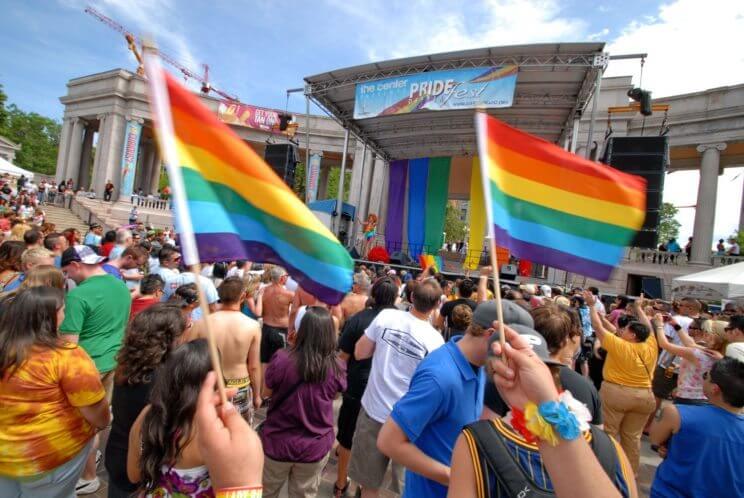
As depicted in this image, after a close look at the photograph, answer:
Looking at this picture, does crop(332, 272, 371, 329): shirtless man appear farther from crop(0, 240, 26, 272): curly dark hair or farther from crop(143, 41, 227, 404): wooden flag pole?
crop(0, 240, 26, 272): curly dark hair

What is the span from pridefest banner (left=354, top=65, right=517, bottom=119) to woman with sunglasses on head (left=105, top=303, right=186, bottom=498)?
11003mm

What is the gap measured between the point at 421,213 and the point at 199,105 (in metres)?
19.6

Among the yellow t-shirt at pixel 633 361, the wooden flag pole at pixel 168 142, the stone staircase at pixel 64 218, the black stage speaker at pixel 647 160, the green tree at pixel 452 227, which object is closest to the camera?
the wooden flag pole at pixel 168 142

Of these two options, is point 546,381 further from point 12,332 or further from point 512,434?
point 12,332

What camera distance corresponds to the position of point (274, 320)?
4.13 metres

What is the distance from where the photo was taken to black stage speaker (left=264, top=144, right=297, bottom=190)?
15016 mm

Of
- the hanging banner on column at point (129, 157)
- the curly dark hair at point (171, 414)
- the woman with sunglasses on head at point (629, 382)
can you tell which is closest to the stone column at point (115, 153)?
the hanging banner on column at point (129, 157)

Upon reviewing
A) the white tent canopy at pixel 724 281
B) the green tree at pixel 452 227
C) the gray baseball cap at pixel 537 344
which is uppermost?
the green tree at pixel 452 227

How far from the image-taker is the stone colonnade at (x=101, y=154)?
27.9m

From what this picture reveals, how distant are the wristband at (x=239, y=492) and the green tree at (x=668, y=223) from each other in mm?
60716

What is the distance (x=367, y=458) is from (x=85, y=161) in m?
39.1

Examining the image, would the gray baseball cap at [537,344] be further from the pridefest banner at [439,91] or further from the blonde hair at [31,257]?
the pridefest banner at [439,91]

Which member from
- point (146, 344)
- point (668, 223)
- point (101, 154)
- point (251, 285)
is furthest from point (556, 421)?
point (668, 223)

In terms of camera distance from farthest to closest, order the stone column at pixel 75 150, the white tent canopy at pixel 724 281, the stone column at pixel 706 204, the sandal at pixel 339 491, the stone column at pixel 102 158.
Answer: the stone column at pixel 75 150 → the stone column at pixel 102 158 → the stone column at pixel 706 204 → the white tent canopy at pixel 724 281 → the sandal at pixel 339 491
